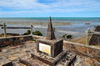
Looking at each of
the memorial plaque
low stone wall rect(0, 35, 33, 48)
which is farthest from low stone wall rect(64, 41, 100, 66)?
low stone wall rect(0, 35, 33, 48)

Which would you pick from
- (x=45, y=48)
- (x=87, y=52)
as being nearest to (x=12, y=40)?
(x=45, y=48)

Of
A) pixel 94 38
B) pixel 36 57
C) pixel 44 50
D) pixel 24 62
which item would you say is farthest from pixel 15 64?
pixel 94 38

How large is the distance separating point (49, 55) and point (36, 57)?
602 millimetres

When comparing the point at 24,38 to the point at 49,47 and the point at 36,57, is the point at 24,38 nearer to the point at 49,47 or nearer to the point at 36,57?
the point at 36,57

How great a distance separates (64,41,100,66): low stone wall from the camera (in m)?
3.39

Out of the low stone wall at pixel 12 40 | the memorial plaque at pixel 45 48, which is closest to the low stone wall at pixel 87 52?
the memorial plaque at pixel 45 48

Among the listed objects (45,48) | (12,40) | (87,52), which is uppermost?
(45,48)

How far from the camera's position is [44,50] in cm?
327

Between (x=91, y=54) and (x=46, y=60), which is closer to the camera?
(x=46, y=60)

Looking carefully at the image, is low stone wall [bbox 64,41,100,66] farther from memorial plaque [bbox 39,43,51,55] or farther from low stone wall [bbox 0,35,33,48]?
low stone wall [bbox 0,35,33,48]

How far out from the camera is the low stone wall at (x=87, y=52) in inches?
134

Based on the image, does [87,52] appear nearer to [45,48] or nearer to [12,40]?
[45,48]

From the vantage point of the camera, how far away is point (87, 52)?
391 centimetres

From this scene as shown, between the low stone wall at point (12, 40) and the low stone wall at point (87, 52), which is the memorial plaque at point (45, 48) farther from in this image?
the low stone wall at point (12, 40)
